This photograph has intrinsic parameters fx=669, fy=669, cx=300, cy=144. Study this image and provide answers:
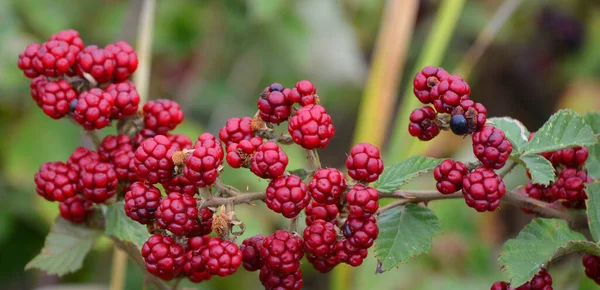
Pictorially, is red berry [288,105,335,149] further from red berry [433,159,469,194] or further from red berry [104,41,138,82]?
red berry [104,41,138,82]

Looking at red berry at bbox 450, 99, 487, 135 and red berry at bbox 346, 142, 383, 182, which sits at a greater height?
red berry at bbox 450, 99, 487, 135

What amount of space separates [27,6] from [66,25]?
0.20m

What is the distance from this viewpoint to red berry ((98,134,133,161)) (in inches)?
64.7

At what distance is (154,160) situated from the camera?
1371mm

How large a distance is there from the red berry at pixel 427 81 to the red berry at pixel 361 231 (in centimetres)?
29

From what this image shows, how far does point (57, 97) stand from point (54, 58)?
0.09 m

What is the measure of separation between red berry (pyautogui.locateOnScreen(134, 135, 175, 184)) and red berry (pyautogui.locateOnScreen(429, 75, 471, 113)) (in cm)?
57

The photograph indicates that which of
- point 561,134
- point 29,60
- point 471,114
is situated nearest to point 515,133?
point 561,134

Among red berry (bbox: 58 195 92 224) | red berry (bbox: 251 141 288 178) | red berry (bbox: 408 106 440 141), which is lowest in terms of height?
red berry (bbox: 58 195 92 224)

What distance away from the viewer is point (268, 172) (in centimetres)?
135

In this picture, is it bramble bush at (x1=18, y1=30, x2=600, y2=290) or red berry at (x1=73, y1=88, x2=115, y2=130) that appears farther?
red berry at (x1=73, y1=88, x2=115, y2=130)

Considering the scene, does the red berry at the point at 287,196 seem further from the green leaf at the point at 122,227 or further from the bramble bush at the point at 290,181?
the green leaf at the point at 122,227

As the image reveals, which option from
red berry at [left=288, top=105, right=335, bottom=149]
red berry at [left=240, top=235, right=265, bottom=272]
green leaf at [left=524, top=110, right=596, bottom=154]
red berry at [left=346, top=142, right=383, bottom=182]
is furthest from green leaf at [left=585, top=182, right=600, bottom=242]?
red berry at [left=240, top=235, right=265, bottom=272]

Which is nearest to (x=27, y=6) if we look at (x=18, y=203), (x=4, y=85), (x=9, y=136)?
(x=4, y=85)
